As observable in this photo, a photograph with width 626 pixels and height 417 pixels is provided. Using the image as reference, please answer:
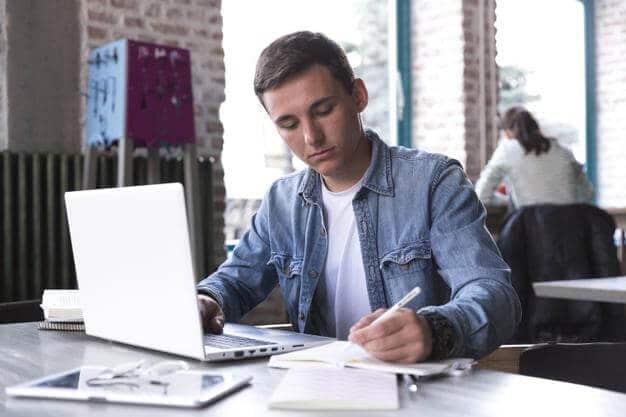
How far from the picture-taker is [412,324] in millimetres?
1152

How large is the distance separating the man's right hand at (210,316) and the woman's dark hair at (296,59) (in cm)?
45

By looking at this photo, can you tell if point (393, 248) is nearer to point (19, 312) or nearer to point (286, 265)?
point (286, 265)

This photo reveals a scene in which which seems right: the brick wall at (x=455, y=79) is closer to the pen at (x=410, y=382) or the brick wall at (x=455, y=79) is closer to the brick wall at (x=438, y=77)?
the brick wall at (x=438, y=77)

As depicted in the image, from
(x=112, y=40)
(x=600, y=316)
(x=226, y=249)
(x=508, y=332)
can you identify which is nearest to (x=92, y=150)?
(x=112, y=40)

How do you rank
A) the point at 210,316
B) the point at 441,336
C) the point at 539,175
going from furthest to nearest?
the point at 539,175 < the point at 210,316 < the point at 441,336

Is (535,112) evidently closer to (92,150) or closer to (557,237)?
(557,237)

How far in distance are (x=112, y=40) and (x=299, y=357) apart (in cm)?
295

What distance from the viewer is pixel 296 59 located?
1706 millimetres

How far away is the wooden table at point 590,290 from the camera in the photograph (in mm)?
2254

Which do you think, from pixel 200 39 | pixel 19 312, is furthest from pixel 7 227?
pixel 19 312

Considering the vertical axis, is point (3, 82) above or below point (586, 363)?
above

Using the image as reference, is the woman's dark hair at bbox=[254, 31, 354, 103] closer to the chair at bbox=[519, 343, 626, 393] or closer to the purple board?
the chair at bbox=[519, 343, 626, 393]

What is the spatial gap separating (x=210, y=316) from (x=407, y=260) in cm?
40

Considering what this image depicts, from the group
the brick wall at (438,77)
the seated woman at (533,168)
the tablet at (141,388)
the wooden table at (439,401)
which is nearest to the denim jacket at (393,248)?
the wooden table at (439,401)
